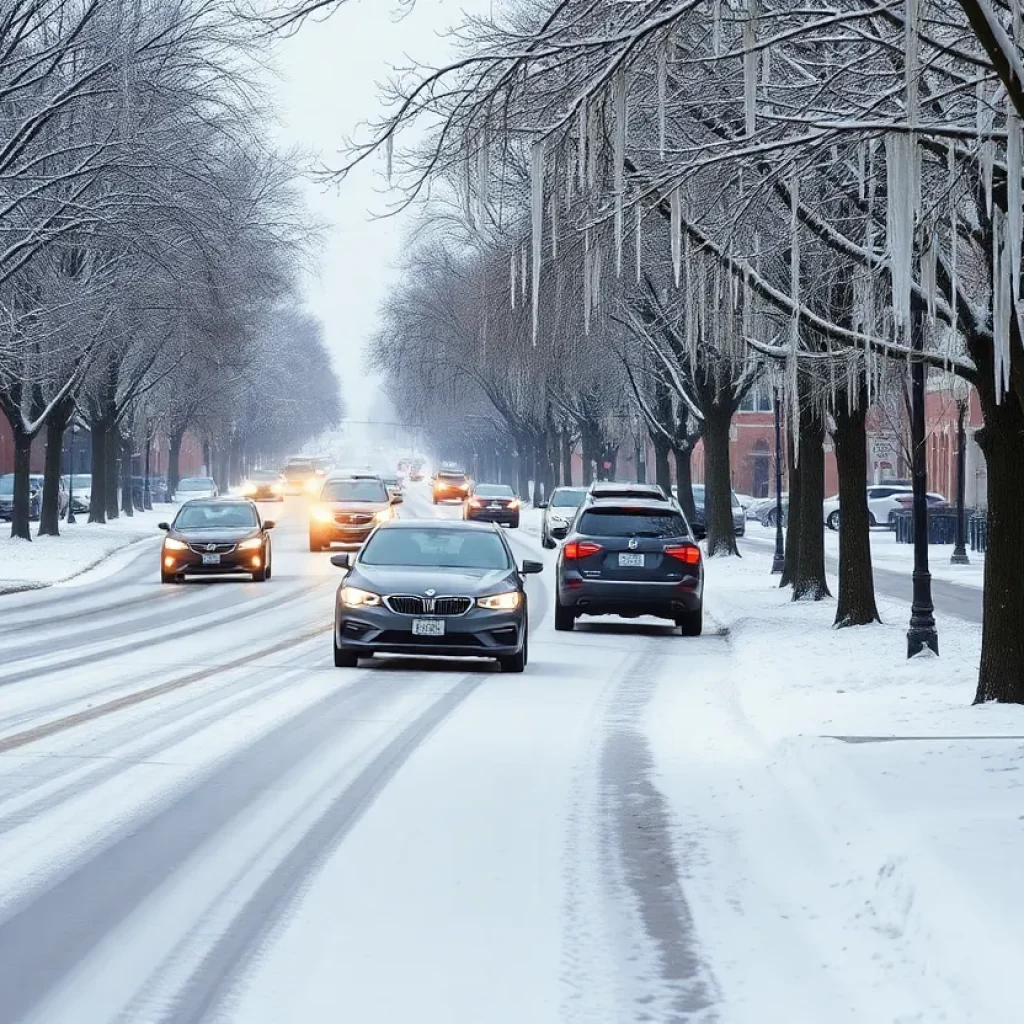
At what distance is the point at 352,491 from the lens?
49.7 m

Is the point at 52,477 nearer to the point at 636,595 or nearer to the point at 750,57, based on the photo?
the point at 636,595

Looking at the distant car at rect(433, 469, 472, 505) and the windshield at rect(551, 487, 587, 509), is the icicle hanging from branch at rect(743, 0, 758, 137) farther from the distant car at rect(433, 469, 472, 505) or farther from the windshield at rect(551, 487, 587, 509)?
the distant car at rect(433, 469, 472, 505)

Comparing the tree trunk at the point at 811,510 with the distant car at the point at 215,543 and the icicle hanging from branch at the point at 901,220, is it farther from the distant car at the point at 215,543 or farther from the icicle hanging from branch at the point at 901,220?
the icicle hanging from branch at the point at 901,220

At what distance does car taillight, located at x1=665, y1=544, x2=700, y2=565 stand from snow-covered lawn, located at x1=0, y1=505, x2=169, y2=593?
47.1 ft

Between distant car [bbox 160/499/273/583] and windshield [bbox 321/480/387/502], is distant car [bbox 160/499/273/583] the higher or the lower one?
the lower one

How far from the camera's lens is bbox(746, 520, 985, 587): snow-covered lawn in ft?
139

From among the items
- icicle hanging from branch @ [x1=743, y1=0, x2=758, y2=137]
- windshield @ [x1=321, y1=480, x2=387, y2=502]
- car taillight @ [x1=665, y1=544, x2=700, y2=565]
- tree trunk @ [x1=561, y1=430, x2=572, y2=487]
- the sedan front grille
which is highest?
icicle hanging from branch @ [x1=743, y1=0, x2=758, y2=137]

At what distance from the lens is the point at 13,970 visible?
7066 millimetres

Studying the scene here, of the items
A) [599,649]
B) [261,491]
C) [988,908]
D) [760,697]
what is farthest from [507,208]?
[261,491]

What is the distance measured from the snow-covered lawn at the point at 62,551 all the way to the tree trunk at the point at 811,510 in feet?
46.1

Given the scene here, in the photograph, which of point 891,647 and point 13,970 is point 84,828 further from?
point 891,647

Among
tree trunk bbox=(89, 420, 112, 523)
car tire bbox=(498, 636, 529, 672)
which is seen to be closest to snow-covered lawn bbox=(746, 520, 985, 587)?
car tire bbox=(498, 636, 529, 672)

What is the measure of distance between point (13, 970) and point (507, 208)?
105ft

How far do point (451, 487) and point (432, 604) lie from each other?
78.3 metres
